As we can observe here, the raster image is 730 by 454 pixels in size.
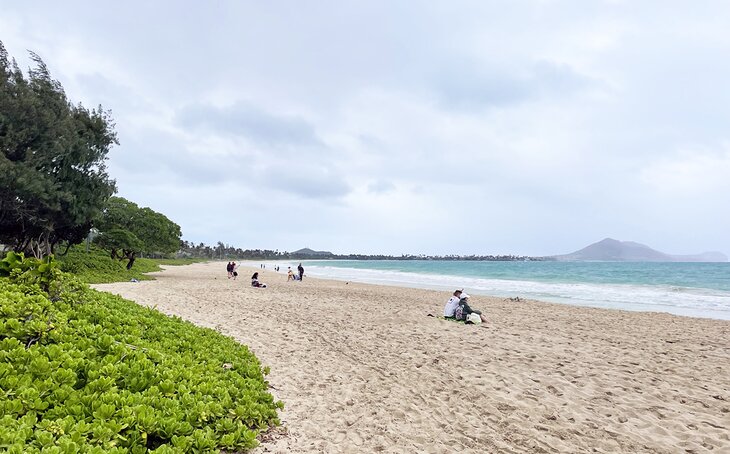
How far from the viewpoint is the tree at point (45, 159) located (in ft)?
59.3

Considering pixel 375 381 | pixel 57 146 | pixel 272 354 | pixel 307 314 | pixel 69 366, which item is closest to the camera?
pixel 69 366

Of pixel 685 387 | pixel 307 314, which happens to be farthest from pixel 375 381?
pixel 307 314

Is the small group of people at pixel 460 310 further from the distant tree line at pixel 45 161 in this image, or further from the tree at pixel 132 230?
the tree at pixel 132 230

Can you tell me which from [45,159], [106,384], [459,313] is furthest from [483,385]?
[45,159]

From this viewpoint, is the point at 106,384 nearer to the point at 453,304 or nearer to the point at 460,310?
the point at 460,310

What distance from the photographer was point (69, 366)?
12.8 ft

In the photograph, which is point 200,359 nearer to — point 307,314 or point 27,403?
point 27,403

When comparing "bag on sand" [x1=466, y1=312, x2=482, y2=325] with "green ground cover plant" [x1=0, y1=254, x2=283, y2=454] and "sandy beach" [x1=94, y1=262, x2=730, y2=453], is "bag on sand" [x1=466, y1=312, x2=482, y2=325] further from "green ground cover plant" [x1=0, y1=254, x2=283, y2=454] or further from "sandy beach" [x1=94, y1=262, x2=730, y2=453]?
"green ground cover plant" [x1=0, y1=254, x2=283, y2=454]

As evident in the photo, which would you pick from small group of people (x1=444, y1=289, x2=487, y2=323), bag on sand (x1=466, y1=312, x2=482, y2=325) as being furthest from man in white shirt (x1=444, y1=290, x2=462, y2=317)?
bag on sand (x1=466, y1=312, x2=482, y2=325)

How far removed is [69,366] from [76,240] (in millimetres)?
28480

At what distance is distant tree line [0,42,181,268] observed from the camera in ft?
59.4

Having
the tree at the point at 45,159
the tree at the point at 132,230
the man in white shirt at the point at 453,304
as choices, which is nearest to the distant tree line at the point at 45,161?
the tree at the point at 45,159

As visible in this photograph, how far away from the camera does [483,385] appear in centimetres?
711

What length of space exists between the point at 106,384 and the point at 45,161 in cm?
2230
